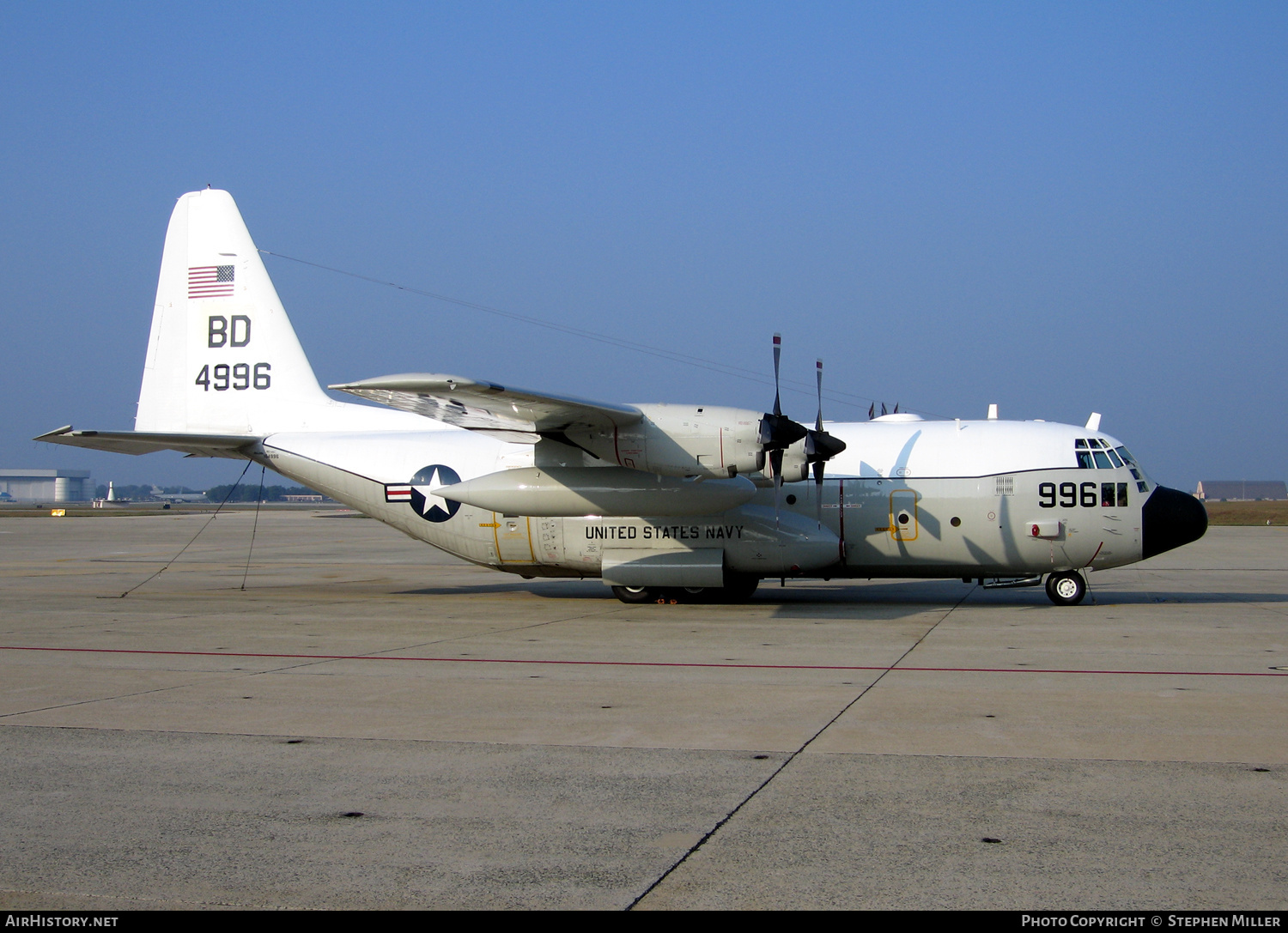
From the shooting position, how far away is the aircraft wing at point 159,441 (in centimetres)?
1828

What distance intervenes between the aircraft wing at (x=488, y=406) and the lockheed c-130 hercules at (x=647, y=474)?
0.07 m

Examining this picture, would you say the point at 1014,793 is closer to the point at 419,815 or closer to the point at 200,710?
the point at 419,815

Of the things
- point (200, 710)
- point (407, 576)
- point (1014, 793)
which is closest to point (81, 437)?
point (407, 576)

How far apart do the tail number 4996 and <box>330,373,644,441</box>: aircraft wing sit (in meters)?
5.56

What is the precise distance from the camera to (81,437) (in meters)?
18.3

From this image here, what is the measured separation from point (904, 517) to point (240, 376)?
13658mm

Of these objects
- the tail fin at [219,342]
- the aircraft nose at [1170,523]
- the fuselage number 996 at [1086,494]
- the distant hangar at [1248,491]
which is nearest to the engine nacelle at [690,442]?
the fuselage number 996 at [1086,494]

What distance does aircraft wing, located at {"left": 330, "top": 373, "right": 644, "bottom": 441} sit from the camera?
45.9ft

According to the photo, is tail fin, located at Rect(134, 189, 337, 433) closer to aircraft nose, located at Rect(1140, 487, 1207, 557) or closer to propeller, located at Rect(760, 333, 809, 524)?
propeller, located at Rect(760, 333, 809, 524)

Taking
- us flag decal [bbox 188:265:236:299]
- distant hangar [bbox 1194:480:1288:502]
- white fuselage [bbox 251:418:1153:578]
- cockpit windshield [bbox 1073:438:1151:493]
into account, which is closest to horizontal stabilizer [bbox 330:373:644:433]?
white fuselage [bbox 251:418:1153:578]

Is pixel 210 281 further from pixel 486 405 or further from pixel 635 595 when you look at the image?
pixel 635 595

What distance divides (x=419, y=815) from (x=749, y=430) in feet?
35.3

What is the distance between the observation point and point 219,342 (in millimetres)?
20984

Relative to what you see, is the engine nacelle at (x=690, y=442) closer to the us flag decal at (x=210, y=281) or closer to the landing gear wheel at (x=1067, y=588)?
the landing gear wheel at (x=1067, y=588)
